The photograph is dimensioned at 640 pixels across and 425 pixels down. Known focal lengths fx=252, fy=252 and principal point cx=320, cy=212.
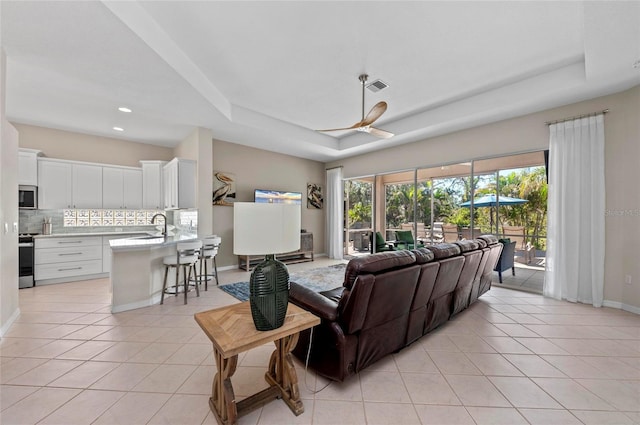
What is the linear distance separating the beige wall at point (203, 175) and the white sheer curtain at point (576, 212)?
18.6 feet

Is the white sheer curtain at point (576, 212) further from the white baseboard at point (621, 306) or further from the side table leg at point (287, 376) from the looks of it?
the side table leg at point (287, 376)

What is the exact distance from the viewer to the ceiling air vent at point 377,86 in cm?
357

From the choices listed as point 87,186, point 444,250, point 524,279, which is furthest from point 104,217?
point 524,279

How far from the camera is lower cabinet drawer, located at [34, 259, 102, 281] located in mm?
4308

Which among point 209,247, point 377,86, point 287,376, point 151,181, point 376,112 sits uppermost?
point 377,86

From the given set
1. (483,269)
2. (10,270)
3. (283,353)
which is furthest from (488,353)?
(10,270)

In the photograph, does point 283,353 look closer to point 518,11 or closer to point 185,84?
point 185,84

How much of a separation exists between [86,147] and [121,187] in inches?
38.1

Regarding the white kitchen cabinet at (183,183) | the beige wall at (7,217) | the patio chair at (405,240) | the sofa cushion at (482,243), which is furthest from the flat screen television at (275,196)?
the sofa cushion at (482,243)

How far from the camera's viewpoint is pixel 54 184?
4648 mm

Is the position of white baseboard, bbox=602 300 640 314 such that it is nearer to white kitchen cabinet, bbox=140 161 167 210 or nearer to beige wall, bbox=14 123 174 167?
white kitchen cabinet, bbox=140 161 167 210

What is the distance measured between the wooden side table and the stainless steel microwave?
5.11 metres

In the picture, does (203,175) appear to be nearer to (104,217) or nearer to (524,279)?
(104,217)

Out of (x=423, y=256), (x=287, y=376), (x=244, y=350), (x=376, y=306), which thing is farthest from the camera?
(x=423, y=256)
